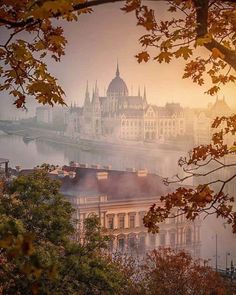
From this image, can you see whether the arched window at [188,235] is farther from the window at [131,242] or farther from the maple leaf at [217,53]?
the maple leaf at [217,53]

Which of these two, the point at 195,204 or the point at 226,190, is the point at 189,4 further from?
the point at 226,190

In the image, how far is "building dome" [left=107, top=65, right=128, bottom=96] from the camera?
8994cm

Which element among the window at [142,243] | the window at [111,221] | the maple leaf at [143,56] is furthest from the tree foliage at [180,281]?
the window at [142,243]

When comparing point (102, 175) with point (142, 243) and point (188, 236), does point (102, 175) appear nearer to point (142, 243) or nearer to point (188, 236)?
point (142, 243)

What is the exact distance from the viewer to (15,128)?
250ft

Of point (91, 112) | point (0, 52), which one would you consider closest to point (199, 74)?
point (0, 52)

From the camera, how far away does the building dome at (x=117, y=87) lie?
295 ft

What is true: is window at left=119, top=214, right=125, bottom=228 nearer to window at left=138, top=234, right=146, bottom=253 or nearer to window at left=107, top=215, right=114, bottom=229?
window at left=107, top=215, right=114, bottom=229

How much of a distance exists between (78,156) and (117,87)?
810 inches

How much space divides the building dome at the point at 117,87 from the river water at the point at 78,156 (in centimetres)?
1419

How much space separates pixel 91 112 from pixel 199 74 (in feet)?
267

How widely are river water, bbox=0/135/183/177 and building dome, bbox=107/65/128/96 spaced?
14.2 m

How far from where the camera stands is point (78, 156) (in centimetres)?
7369

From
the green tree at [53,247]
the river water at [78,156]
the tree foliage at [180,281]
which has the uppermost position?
the green tree at [53,247]
